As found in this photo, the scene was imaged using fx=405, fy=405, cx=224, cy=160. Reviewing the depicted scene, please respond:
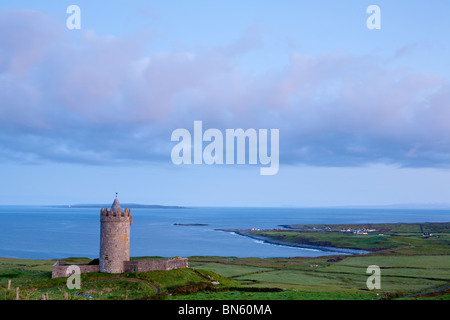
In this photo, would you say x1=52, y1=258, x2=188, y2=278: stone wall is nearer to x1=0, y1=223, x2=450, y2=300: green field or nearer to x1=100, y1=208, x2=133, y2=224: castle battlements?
x1=0, y1=223, x2=450, y2=300: green field

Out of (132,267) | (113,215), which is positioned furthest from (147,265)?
(113,215)

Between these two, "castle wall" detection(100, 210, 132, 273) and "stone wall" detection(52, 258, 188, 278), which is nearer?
"stone wall" detection(52, 258, 188, 278)

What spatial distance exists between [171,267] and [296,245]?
127152 millimetres

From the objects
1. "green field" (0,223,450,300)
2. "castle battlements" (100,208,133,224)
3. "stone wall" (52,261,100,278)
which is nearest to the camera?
"green field" (0,223,450,300)

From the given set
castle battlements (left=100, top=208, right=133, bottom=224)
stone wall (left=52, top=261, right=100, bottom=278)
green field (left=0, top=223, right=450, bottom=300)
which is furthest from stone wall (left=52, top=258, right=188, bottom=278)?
castle battlements (left=100, top=208, right=133, bottom=224)

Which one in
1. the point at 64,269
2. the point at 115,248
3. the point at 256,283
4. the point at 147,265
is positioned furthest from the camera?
the point at 256,283

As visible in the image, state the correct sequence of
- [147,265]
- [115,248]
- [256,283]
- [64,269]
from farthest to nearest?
[256,283], [147,265], [115,248], [64,269]

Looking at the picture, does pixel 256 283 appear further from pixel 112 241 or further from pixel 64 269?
pixel 64 269

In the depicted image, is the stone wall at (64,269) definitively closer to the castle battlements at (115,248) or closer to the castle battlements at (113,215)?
the castle battlements at (115,248)

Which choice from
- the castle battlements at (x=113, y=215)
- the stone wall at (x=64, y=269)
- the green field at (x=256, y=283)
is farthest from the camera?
the castle battlements at (x=113, y=215)

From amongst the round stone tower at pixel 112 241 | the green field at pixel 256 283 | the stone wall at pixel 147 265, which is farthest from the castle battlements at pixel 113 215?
the green field at pixel 256 283
